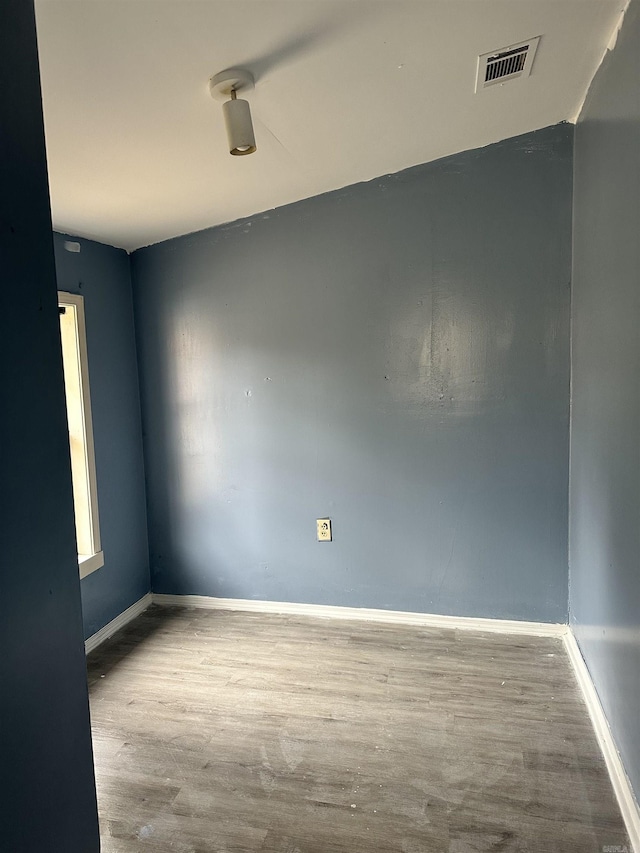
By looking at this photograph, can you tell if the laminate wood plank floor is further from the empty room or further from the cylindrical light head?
the cylindrical light head

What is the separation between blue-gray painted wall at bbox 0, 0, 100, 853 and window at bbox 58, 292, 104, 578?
1551 millimetres

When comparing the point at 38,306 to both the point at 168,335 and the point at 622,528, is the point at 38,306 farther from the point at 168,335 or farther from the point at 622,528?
the point at 168,335

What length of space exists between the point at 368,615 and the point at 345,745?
3.18 feet

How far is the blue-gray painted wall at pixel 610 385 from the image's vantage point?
1556mm

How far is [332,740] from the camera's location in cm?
201

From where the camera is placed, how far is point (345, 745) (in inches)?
78.0

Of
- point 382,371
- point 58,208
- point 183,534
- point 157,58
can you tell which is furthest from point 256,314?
point 157,58

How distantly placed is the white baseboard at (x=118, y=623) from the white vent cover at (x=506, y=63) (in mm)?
2900

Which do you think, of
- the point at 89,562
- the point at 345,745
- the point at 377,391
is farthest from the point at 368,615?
the point at 89,562

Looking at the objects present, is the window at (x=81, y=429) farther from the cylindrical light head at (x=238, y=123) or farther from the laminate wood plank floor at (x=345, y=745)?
the cylindrical light head at (x=238, y=123)

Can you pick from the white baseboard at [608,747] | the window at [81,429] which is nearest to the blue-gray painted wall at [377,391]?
the white baseboard at [608,747]

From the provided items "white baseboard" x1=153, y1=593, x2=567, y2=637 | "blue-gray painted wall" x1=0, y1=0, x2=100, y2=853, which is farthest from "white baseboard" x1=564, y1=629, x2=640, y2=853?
"blue-gray painted wall" x1=0, y1=0, x2=100, y2=853

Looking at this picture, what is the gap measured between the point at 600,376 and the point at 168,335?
2.16 m

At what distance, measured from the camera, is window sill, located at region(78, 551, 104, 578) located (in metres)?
2.69
